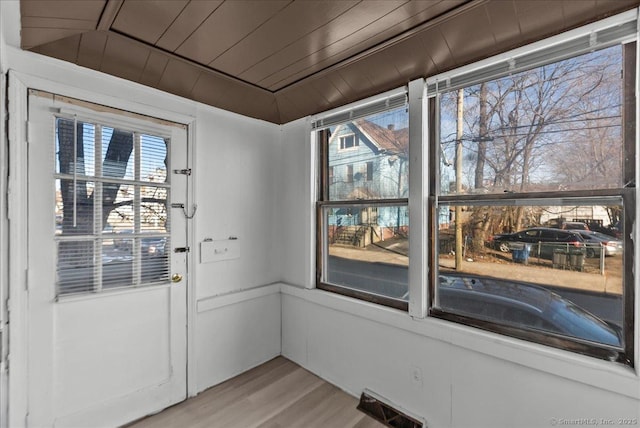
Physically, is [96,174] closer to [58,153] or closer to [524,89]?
[58,153]

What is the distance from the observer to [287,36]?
155cm

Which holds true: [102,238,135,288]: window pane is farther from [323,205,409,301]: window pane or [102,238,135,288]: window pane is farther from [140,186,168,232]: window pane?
[323,205,409,301]: window pane

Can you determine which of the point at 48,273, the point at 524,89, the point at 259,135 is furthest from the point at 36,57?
the point at 524,89

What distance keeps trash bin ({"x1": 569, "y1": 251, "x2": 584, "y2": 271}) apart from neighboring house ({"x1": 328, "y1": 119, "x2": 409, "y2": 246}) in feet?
2.91

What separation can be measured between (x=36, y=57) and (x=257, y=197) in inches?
63.5

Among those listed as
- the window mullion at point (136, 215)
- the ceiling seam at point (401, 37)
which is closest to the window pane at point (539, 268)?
the ceiling seam at point (401, 37)

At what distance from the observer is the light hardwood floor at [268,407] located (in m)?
1.92

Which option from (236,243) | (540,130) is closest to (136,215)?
(236,243)

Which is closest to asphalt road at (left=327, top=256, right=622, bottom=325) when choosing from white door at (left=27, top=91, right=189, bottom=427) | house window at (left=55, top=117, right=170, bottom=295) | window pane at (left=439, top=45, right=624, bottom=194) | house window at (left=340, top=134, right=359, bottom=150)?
window pane at (left=439, top=45, right=624, bottom=194)

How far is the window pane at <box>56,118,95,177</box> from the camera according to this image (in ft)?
5.49

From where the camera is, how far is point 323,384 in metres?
2.35

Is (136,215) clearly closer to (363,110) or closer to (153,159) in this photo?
(153,159)

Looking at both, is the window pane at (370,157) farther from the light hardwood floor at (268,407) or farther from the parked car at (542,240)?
the light hardwood floor at (268,407)

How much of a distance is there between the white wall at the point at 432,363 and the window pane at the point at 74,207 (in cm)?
149
